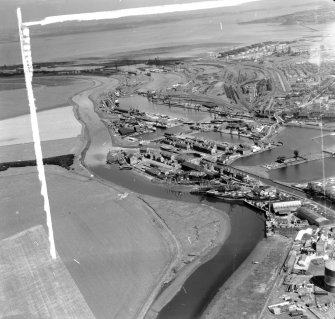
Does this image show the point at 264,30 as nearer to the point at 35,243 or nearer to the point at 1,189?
the point at 1,189

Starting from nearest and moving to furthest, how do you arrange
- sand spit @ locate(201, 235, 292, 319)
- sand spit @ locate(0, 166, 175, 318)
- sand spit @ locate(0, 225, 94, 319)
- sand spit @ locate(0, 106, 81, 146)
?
sand spit @ locate(0, 225, 94, 319), sand spit @ locate(201, 235, 292, 319), sand spit @ locate(0, 166, 175, 318), sand spit @ locate(0, 106, 81, 146)

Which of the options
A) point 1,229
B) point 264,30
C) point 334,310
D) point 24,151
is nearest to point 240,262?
point 334,310

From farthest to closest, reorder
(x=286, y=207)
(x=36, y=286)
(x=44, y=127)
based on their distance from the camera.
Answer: (x=44, y=127) → (x=286, y=207) → (x=36, y=286)

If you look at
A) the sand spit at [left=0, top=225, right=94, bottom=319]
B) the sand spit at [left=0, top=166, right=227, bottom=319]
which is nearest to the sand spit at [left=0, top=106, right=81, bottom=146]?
the sand spit at [left=0, top=166, right=227, bottom=319]

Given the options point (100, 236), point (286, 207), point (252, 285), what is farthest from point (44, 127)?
point (252, 285)

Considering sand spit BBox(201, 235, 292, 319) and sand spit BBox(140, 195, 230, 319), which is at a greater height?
sand spit BBox(140, 195, 230, 319)

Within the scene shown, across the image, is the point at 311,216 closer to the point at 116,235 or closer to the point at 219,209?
the point at 219,209

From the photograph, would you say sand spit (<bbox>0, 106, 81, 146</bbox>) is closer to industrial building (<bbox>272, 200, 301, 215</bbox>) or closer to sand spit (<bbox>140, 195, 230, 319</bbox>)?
sand spit (<bbox>140, 195, 230, 319</bbox>)
